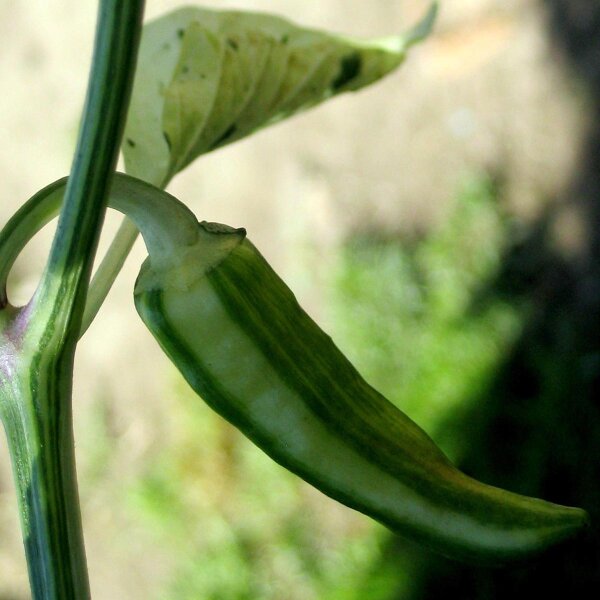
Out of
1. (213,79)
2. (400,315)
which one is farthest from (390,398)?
(213,79)

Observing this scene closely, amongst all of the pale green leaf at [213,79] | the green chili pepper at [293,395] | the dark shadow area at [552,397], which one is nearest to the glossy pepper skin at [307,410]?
the green chili pepper at [293,395]

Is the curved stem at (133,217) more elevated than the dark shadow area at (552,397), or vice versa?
the dark shadow area at (552,397)

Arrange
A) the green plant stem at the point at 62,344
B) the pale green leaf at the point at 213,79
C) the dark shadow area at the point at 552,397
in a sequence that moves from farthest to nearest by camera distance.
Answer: the dark shadow area at the point at 552,397 → the pale green leaf at the point at 213,79 → the green plant stem at the point at 62,344

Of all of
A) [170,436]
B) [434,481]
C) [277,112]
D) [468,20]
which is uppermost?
[468,20]

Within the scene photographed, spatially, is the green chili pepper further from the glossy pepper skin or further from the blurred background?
the blurred background

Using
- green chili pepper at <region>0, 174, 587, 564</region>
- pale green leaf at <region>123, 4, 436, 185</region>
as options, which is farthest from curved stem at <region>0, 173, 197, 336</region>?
pale green leaf at <region>123, 4, 436, 185</region>

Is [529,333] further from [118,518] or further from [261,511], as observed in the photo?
[118,518]

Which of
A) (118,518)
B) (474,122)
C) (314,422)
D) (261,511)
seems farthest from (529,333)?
(314,422)

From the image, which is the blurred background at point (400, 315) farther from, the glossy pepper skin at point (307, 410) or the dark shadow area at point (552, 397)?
the glossy pepper skin at point (307, 410)
